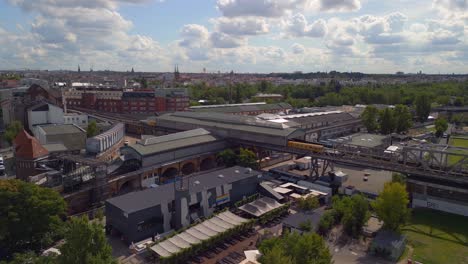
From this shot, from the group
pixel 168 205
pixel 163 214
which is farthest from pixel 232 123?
pixel 163 214

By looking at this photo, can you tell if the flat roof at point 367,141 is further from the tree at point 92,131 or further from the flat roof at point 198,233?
the tree at point 92,131

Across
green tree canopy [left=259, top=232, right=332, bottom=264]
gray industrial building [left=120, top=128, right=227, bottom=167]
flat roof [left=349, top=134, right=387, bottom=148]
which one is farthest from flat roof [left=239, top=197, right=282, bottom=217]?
flat roof [left=349, top=134, right=387, bottom=148]

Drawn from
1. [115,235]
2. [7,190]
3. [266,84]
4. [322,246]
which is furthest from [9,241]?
[266,84]

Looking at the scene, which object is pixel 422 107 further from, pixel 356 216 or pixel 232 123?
pixel 356 216

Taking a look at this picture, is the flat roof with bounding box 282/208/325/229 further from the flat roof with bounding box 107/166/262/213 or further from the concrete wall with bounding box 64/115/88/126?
the concrete wall with bounding box 64/115/88/126

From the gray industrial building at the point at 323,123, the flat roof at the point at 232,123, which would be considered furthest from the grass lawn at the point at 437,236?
the gray industrial building at the point at 323,123

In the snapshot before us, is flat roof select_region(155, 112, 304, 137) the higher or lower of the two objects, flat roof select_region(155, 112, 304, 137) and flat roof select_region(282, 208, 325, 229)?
the higher
